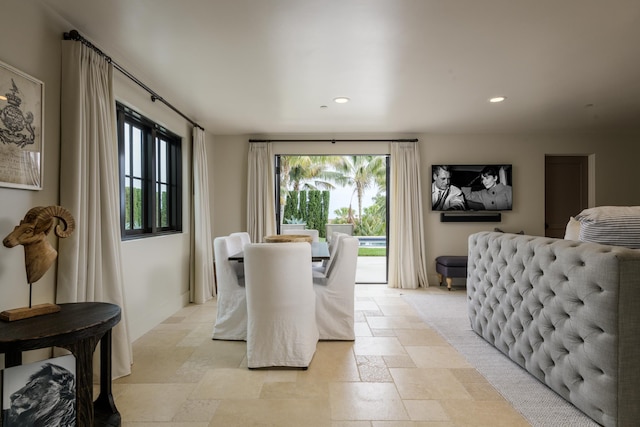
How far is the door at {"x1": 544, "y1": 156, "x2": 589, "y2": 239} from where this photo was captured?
562cm

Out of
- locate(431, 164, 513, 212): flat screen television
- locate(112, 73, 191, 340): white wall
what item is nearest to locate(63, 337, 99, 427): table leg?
locate(112, 73, 191, 340): white wall

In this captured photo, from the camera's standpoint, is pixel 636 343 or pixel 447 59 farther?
pixel 447 59

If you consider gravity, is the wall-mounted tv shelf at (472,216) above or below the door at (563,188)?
below

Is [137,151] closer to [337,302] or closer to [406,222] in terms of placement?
[337,302]

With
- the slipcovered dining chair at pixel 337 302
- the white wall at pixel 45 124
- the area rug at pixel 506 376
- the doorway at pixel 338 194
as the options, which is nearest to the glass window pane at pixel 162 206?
the white wall at pixel 45 124

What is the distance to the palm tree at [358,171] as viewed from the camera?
436 inches

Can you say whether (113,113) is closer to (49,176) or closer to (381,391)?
(49,176)

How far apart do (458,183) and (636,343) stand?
395 cm

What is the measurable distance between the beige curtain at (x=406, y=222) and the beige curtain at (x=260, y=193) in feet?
6.17

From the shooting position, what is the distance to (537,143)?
545 centimetres

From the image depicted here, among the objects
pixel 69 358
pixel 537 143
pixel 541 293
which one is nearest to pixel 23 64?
pixel 69 358

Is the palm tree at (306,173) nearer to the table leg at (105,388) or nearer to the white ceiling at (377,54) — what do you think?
the white ceiling at (377,54)

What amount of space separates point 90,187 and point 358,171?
9463 mm

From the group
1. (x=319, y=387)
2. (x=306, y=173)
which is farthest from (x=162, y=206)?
(x=306, y=173)
